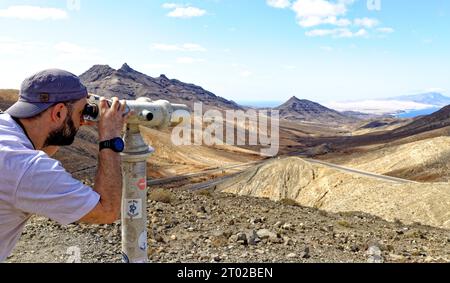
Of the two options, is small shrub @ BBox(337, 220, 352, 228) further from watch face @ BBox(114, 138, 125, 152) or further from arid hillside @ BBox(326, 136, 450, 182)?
arid hillside @ BBox(326, 136, 450, 182)

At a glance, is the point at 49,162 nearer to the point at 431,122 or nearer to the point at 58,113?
the point at 58,113

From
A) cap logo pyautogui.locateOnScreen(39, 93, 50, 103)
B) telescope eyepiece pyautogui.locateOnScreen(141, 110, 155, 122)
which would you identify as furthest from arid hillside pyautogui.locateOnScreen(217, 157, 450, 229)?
cap logo pyautogui.locateOnScreen(39, 93, 50, 103)

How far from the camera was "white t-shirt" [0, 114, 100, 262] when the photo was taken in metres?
2.43

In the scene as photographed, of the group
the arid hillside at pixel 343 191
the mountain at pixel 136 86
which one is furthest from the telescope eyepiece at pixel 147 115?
the mountain at pixel 136 86

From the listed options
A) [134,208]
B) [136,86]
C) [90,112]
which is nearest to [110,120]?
[90,112]

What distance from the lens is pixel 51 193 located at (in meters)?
2.50

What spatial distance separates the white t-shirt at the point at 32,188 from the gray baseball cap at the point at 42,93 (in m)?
0.17

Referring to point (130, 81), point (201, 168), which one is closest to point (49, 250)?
point (201, 168)

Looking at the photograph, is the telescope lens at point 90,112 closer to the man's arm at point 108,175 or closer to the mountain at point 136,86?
the man's arm at point 108,175

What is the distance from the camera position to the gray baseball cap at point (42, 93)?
2.81m

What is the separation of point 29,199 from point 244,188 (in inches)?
1707

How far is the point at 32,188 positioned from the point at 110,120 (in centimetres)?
89

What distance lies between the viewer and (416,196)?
102 feet
